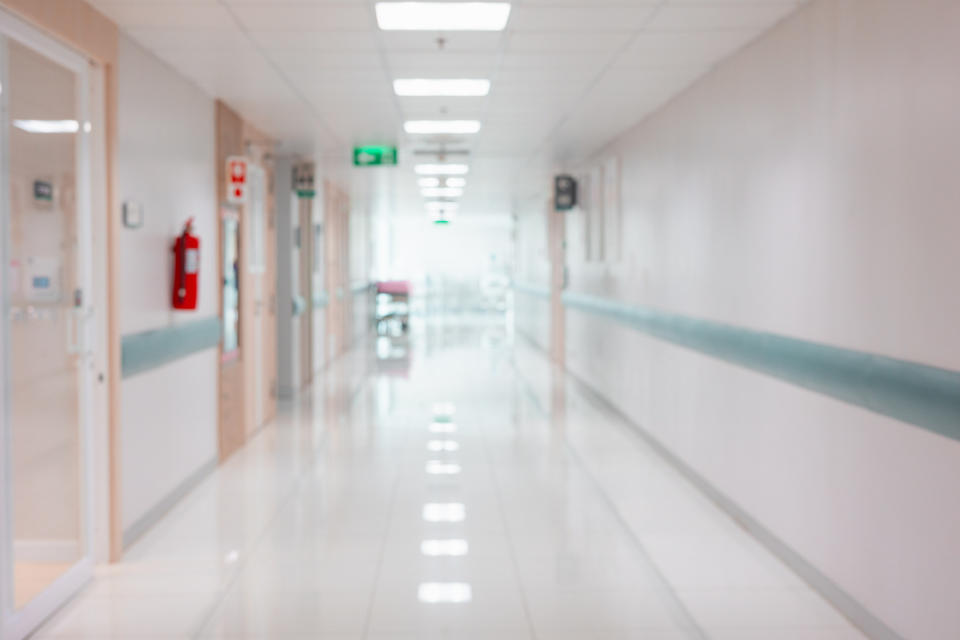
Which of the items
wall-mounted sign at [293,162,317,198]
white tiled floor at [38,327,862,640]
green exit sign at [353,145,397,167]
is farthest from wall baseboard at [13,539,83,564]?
wall-mounted sign at [293,162,317,198]

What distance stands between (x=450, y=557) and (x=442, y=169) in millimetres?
8489

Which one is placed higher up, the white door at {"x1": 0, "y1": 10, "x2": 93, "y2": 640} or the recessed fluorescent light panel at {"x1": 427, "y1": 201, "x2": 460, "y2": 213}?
the recessed fluorescent light panel at {"x1": 427, "y1": 201, "x2": 460, "y2": 213}

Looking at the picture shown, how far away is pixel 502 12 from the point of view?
4828 millimetres

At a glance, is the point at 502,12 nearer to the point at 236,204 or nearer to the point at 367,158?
the point at 236,204

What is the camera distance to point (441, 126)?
875 cm

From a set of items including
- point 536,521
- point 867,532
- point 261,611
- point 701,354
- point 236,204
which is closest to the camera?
point 867,532

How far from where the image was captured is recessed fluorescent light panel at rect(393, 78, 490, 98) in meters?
6.73

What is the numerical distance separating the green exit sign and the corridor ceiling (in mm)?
530

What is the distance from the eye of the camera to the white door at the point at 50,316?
4383 mm

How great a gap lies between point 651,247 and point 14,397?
5129mm

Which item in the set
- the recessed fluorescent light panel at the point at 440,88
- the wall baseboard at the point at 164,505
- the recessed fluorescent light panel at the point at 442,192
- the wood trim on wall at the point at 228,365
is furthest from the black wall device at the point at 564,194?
the wall baseboard at the point at 164,505

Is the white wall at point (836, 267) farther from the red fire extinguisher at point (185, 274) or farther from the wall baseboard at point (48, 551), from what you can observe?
the wall baseboard at point (48, 551)

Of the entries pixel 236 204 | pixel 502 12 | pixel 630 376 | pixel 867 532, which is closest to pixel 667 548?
pixel 867 532

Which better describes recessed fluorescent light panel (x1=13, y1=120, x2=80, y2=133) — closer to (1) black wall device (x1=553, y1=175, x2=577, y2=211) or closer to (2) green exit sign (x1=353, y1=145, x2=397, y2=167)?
(2) green exit sign (x1=353, y1=145, x2=397, y2=167)
